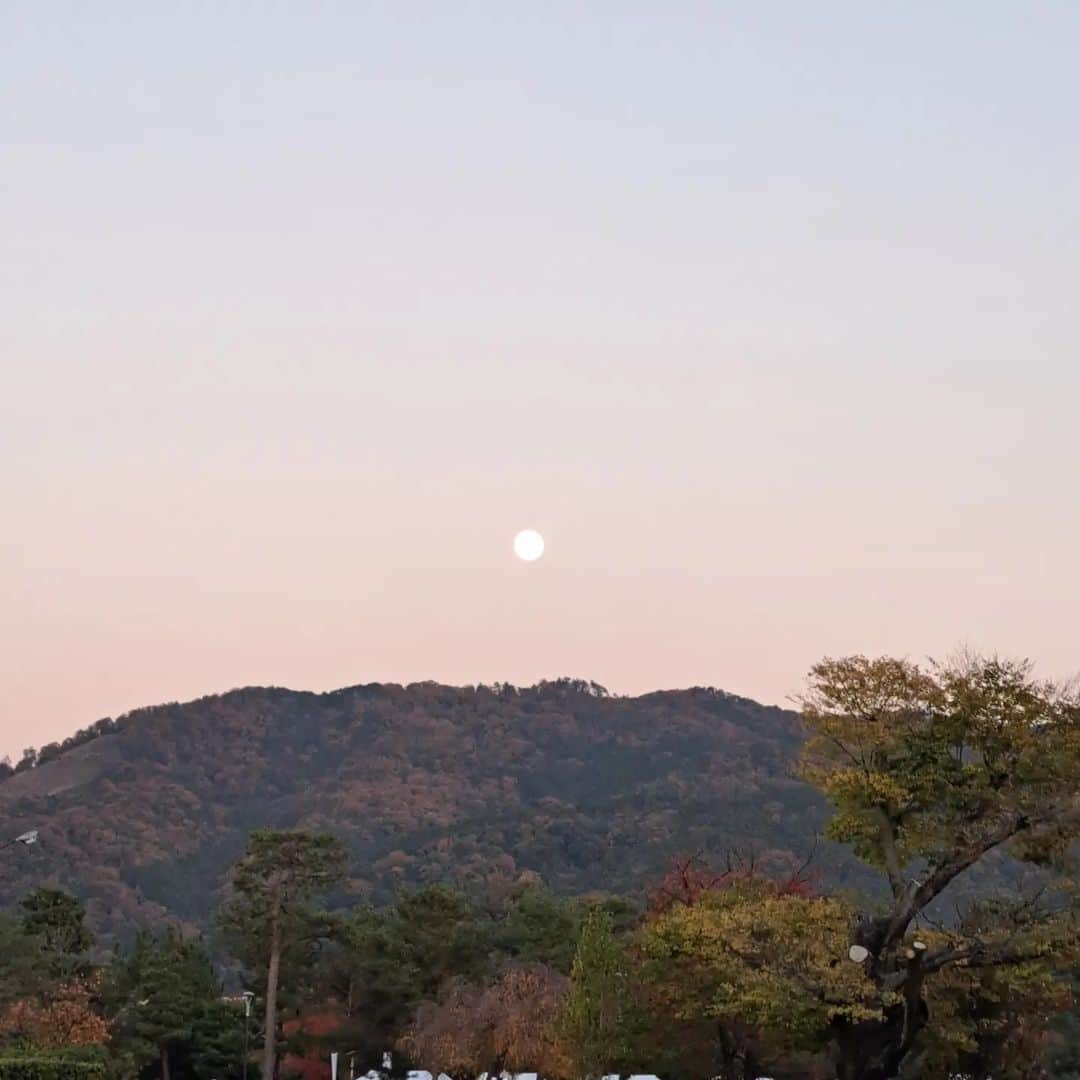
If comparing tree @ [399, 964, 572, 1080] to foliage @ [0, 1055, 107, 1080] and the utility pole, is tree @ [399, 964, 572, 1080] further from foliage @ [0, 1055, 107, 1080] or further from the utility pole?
the utility pole

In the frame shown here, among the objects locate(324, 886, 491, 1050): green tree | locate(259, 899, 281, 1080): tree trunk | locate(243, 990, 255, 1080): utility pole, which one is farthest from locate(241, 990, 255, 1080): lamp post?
locate(324, 886, 491, 1050): green tree

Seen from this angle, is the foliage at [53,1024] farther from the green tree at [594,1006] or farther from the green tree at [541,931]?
the green tree at [541,931]

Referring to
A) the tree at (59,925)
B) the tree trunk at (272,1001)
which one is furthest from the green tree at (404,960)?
the tree at (59,925)

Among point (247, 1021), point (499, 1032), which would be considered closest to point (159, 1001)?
point (247, 1021)

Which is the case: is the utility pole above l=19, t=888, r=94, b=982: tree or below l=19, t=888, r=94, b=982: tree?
below

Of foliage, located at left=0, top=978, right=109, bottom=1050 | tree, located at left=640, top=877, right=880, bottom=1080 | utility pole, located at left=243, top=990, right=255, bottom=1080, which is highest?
tree, located at left=640, top=877, right=880, bottom=1080

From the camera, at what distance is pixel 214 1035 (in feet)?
255

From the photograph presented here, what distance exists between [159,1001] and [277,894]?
10607mm

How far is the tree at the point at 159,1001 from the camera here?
73250 mm

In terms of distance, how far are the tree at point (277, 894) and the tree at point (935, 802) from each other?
153 ft

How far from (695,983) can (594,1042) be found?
11.6ft

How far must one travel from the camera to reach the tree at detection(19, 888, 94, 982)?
79.1 meters

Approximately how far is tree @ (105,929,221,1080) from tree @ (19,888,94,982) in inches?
77.7

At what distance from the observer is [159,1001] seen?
243ft
